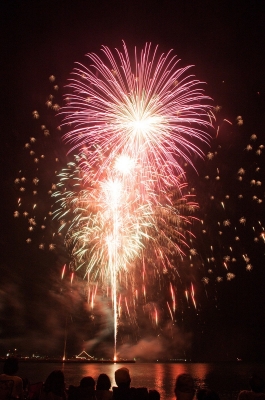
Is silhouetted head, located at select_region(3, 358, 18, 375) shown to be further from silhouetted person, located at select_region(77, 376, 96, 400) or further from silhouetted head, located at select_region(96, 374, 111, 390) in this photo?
silhouetted head, located at select_region(96, 374, 111, 390)

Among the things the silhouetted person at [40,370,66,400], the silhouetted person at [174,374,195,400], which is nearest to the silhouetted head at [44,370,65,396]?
the silhouetted person at [40,370,66,400]

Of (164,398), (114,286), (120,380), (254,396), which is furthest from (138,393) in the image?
(164,398)

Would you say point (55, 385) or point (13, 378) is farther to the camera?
point (55, 385)

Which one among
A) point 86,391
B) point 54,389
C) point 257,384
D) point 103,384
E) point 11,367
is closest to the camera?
point 257,384

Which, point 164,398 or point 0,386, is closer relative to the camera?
point 0,386

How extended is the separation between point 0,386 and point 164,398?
27.5 metres

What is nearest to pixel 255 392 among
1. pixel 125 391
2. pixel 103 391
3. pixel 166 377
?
pixel 125 391

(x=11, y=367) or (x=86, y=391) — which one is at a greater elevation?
(x=11, y=367)

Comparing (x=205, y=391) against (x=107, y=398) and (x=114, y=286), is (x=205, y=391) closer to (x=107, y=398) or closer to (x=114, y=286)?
(x=107, y=398)

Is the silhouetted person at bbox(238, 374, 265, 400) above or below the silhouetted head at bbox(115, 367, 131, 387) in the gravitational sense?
below

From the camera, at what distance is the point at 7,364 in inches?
248

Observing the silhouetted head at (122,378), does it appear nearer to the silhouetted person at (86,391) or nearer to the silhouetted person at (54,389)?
the silhouetted person at (86,391)

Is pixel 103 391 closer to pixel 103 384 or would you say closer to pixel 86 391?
pixel 103 384

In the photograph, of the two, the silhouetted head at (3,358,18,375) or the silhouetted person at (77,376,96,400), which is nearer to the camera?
the silhouetted head at (3,358,18,375)
